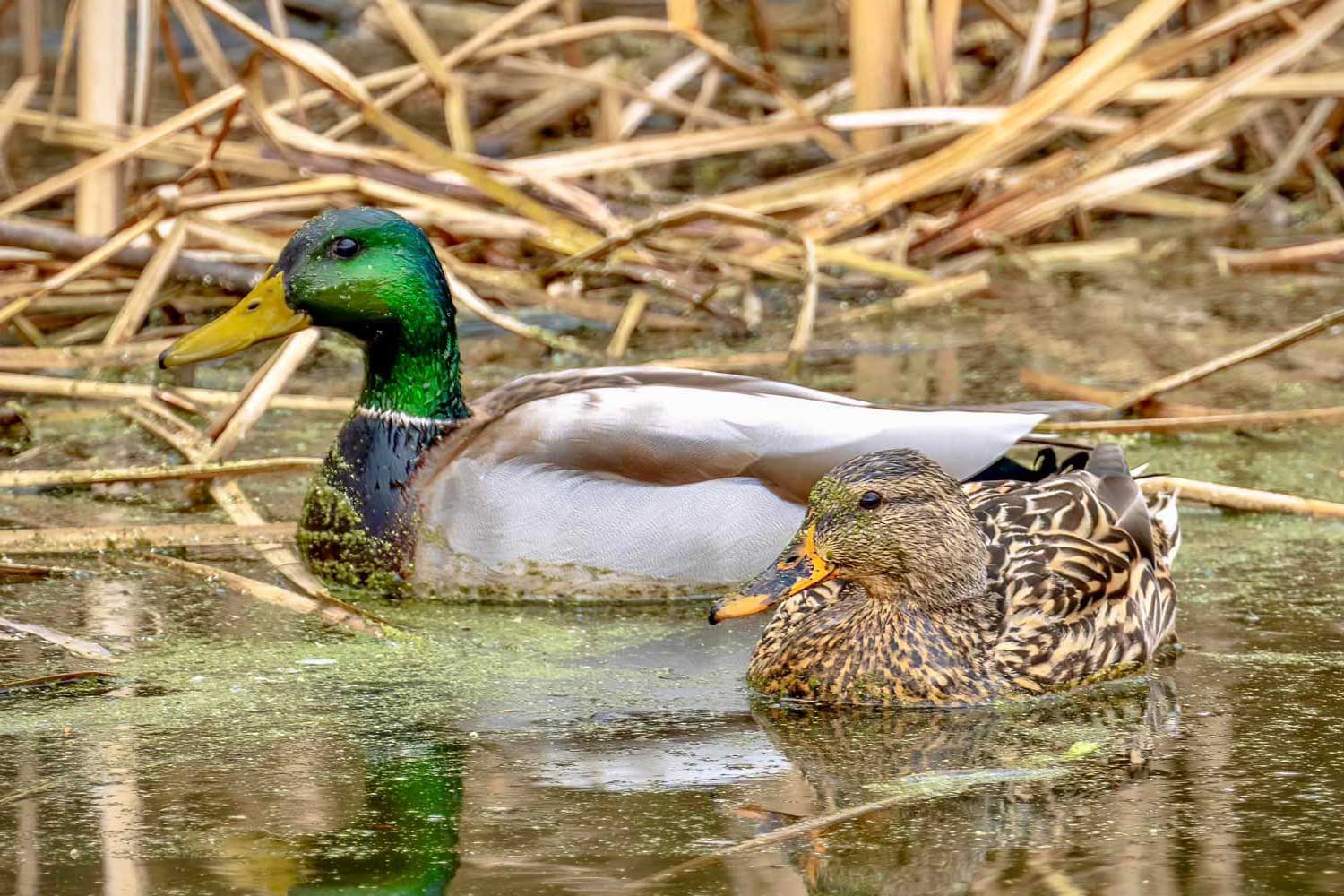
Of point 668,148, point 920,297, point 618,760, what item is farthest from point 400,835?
point 668,148

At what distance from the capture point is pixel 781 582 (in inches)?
163

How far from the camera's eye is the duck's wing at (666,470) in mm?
5098

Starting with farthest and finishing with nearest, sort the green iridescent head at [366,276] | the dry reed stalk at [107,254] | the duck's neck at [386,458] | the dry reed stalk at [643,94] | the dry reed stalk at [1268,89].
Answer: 1. the dry reed stalk at [643,94]
2. the dry reed stalk at [1268,89]
3. the dry reed stalk at [107,254]
4. the green iridescent head at [366,276]
5. the duck's neck at [386,458]

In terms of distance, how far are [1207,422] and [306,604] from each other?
2563 mm

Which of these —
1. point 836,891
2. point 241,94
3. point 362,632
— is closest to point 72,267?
point 241,94

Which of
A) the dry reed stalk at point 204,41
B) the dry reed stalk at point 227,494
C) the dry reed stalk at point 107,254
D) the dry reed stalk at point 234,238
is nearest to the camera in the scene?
the dry reed stalk at point 227,494

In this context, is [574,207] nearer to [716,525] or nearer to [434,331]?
[434,331]

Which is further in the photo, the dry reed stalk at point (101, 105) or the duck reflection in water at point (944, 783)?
the dry reed stalk at point (101, 105)

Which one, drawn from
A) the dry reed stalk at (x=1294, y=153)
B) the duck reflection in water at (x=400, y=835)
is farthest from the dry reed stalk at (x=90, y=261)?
the dry reed stalk at (x=1294, y=153)

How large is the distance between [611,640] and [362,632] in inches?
21.5

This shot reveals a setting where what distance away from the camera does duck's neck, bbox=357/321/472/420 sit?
5406 mm

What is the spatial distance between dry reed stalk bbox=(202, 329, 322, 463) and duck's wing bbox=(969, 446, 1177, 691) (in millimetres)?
2071

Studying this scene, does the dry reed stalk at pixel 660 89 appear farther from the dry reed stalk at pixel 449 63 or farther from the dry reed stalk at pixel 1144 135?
the dry reed stalk at pixel 1144 135

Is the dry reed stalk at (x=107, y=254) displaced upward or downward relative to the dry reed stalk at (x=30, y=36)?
downward
